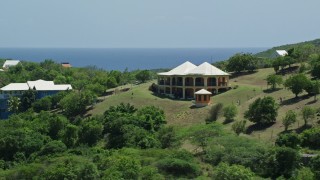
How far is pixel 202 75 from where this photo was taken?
206ft

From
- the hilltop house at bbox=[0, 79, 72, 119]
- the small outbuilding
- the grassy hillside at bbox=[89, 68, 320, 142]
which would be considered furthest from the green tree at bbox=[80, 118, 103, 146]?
the hilltop house at bbox=[0, 79, 72, 119]

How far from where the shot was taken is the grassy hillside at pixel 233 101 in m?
48.6

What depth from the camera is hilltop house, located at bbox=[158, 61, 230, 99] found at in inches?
2487

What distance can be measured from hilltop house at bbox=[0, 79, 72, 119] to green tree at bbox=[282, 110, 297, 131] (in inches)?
1342

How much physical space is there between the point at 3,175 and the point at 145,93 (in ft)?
97.5

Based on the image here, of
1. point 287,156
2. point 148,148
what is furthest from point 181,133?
point 287,156

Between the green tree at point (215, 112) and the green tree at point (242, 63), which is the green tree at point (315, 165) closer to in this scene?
the green tree at point (215, 112)

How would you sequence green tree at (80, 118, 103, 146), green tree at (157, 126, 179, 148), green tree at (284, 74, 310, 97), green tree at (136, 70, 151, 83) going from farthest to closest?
green tree at (136, 70, 151, 83) → green tree at (284, 74, 310, 97) → green tree at (80, 118, 103, 146) → green tree at (157, 126, 179, 148)

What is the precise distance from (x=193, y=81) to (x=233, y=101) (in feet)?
23.9

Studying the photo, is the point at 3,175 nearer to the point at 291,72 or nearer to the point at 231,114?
the point at 231,114

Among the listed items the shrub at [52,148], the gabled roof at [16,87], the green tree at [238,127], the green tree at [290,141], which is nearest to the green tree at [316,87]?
the green tree at [238,127]

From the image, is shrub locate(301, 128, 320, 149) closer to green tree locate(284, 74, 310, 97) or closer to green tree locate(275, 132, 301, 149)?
green tree locate(275, 132, 301, 149)

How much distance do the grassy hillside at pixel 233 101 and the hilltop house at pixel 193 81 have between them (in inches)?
78.6

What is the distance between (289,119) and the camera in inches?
1815
